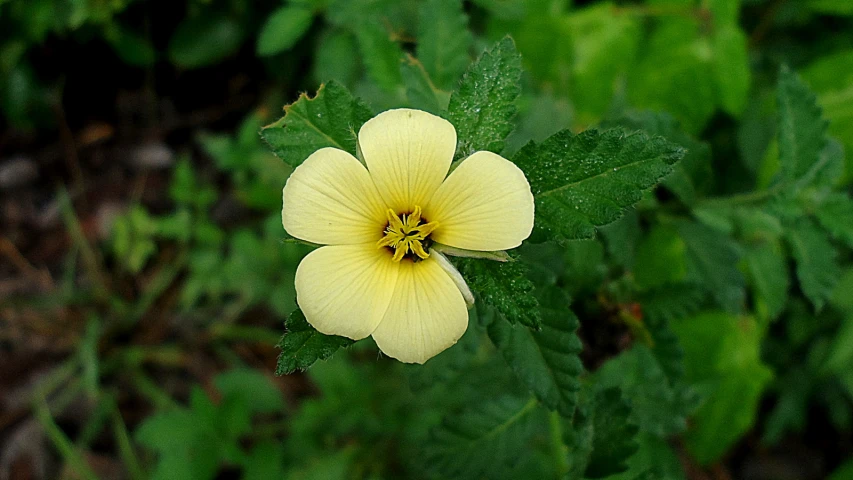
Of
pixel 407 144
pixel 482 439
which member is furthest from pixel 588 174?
pixel 482 439

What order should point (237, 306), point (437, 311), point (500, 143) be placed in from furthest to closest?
point (237, 306) < point (500, 143) < point (437, 311)

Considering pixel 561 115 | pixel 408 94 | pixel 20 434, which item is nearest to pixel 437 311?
pixel 408 94

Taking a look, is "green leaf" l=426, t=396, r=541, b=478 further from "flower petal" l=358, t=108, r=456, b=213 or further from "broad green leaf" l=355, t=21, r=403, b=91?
"broad green leaf" l=355, t=21, r=403, b=91

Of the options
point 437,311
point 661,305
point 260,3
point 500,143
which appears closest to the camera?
point 437,311

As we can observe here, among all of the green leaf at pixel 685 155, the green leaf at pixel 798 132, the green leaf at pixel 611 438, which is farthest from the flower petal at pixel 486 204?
the green leaf at pixel 798 132

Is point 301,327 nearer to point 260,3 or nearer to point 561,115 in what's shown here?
point 561,115

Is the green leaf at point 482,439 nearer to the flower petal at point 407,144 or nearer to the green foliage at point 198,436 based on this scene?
the flower petal at point 407,144

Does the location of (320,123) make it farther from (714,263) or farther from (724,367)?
(724,367)
